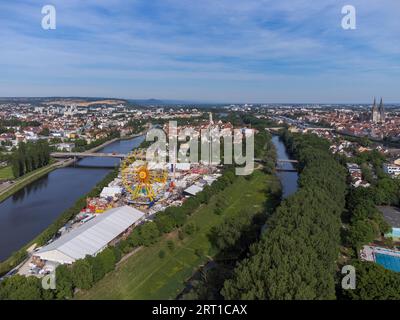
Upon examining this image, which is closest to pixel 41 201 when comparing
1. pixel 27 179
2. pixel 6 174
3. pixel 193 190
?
pixel 27 179

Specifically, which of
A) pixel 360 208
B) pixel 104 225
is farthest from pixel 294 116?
pixel 104 225

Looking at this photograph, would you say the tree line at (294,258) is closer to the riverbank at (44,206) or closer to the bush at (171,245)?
the bush at (171,245)

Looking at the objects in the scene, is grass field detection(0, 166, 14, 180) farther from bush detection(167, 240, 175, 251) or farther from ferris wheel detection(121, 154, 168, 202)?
bush detection(167, 240, 175, 251)

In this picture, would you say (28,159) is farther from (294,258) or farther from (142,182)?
(294,258)

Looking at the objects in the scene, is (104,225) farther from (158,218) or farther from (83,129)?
(83,129)

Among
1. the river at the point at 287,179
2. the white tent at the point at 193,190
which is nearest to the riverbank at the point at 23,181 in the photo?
the white tent at the point at 193,190

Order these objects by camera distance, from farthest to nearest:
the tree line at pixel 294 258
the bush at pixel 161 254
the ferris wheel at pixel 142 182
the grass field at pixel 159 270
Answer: the ferris wheel at pixel 142 182 < the bush at pixel 161 254 < the grass field at pixel 159 270 < the tree line at pixel 294 258
